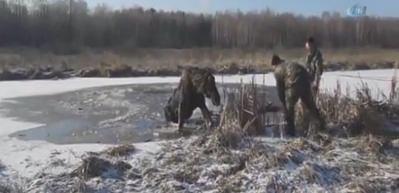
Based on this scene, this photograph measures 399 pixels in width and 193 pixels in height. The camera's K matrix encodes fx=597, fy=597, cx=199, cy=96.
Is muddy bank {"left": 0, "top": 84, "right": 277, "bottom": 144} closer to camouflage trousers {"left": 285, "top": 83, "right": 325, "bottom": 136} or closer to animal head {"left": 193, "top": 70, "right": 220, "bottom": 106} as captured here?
animal head {"left": 193, "top": 70, "right": 220, "bottom": 106}

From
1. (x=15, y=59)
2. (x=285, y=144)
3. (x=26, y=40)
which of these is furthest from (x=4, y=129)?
(x=26, y=40)

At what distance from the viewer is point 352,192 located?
21.2ft

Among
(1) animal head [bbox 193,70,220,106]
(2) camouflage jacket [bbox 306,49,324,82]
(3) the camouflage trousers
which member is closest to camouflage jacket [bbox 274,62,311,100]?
(3) the camouflage trousers

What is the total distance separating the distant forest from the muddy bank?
25.9 meters

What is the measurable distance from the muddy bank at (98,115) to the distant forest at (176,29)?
25.9 m

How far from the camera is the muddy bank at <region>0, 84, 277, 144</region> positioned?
948 cm

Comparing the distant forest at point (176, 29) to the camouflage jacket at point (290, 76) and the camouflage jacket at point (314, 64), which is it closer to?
the camouflage jacket at point (314, 64)

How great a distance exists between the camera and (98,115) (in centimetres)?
1178

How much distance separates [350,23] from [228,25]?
9.72 m

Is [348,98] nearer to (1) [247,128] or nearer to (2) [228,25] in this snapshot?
(1) [247,128]

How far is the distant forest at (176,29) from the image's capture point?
42281 millimetres

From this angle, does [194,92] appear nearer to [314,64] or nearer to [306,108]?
[306,108]

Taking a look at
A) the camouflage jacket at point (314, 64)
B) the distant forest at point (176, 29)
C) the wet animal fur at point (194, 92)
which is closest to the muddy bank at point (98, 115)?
the wet animal fur at point (194, 92)

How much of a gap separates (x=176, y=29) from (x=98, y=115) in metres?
33.4
